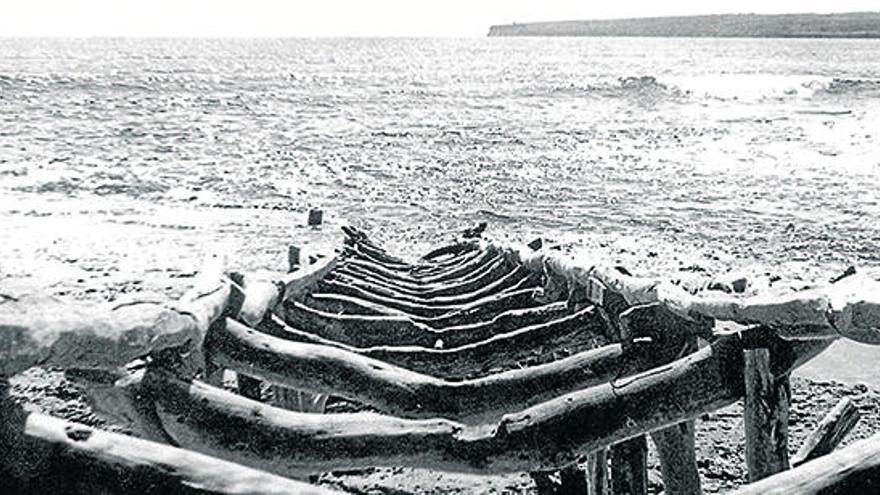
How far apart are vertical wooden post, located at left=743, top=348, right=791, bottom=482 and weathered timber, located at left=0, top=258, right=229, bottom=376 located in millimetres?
1633

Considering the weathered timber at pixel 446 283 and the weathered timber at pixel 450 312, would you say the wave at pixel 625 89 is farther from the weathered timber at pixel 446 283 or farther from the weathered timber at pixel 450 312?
the weathered timber at pixel 450 312

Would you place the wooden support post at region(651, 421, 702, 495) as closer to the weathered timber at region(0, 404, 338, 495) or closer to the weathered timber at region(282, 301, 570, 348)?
the weathered timber at region(282, 301, 570, 348)

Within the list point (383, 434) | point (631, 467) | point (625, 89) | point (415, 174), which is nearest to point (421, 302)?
point (631, 467)

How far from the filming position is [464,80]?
187 feet

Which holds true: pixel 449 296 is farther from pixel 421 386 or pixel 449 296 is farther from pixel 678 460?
pixel 421 386

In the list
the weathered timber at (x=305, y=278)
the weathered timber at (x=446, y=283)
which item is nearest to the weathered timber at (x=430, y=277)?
the weathered timber at (x=446, y=283)

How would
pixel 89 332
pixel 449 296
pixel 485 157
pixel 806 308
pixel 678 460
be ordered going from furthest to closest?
pixel 485 157
pixel 449 296
pixel 678 460
pixel 806 308
pixel 89 332

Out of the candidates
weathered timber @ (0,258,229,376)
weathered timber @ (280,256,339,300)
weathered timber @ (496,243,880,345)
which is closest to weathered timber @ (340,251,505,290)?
weathered timber @ (280,256,339,300)

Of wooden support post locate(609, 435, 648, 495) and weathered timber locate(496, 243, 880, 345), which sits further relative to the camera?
wooden support post locate(609, 435, 648, 495)

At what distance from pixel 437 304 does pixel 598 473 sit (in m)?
1.51

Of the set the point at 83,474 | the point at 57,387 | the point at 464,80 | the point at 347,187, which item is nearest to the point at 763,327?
the point at 83,474

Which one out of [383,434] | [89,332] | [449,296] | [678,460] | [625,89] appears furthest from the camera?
[625,89]

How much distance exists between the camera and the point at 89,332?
1960 mm

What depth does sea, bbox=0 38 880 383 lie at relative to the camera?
452 inches
